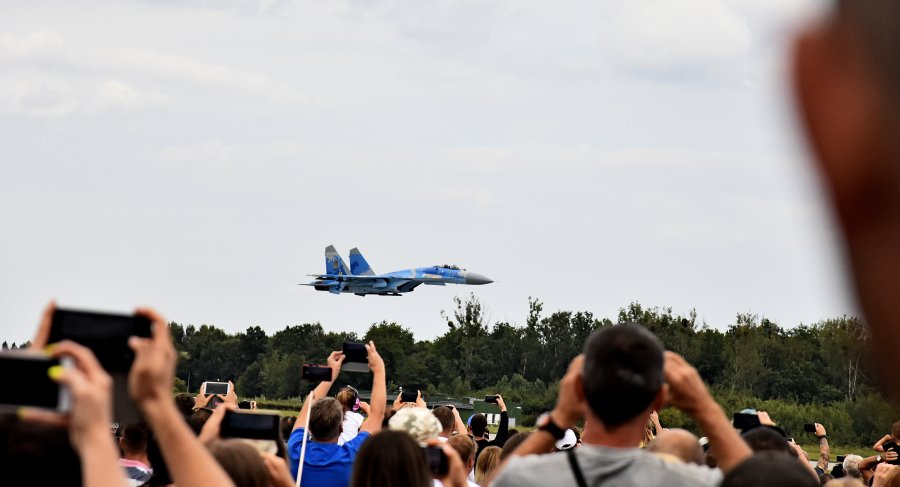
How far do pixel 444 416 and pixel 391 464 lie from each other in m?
4.98

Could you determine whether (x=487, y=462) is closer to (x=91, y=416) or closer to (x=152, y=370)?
(x=152, y=370)

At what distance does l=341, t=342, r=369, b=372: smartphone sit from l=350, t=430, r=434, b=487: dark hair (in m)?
2.79

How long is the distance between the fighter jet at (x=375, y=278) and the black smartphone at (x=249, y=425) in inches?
2597

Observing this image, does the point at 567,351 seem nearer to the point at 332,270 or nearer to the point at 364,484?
the point at 332,270

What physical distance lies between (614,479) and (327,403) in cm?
428

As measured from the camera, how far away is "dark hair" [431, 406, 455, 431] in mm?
9383

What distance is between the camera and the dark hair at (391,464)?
14.7 feet

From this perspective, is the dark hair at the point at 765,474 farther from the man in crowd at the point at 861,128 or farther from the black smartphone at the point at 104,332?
the man in crowd at the point at 861,128

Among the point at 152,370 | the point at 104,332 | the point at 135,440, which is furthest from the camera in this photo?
the point at 135,440

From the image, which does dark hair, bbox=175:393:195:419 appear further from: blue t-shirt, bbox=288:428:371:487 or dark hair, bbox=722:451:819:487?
dark hair, bbox=722:451:819:487

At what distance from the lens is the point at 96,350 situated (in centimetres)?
282

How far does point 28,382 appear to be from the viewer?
2309mm

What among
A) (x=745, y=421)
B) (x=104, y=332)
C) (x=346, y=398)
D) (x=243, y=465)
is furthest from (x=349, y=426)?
(x=104, y=332)

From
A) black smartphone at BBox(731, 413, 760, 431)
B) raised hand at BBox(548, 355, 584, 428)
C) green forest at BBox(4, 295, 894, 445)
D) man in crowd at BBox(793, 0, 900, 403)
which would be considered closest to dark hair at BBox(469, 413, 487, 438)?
black smartphone at BBox(731, 413, 760, 431)
